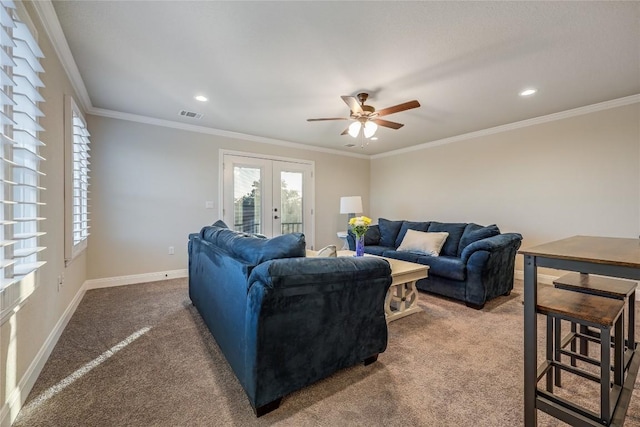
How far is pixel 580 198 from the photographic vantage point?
3645 mm

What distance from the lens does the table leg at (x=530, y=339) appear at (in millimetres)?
1328

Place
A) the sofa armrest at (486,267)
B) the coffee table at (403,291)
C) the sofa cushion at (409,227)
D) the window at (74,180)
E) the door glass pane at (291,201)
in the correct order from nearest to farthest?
the window at (74,180) → the coffee table at (403,291) → the sofa armrest at (486,267) → the sofa cushion at (409,227) → the door glass pane at (291,201)

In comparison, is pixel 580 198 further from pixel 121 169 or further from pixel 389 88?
pixel 121 169

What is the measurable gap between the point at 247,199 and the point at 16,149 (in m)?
3.49

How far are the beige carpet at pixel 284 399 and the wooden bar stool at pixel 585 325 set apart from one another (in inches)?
9.0

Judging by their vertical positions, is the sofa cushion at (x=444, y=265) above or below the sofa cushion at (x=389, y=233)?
below

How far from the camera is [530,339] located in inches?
52.8

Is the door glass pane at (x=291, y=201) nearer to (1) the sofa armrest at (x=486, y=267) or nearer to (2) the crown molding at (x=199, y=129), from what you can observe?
(2) the crown molding at (x=199, y=129)

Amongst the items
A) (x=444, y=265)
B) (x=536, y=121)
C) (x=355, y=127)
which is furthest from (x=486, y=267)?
(x=536, y=121)

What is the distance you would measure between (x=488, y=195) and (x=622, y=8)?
302 centimetres

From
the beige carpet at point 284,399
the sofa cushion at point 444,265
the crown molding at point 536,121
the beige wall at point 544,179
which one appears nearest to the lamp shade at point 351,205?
the beige wall at point 544,179

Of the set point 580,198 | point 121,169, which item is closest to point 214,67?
point 121,169

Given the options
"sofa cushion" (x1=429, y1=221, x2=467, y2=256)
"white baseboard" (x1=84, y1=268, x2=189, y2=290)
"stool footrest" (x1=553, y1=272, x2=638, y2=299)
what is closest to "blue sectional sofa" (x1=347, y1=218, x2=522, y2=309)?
"sofa cushion" (x1=429, y1=221, x2=467, y2=256)

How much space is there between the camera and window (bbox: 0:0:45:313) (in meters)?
1.31
